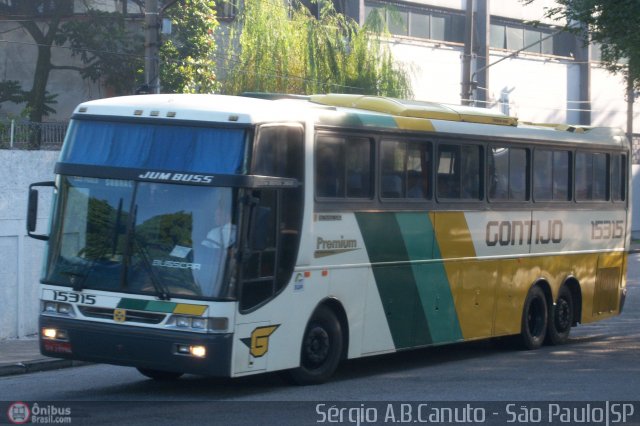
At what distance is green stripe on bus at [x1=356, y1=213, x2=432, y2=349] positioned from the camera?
12.7 meters

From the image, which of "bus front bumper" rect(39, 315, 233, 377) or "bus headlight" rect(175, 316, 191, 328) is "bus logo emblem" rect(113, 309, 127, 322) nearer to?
"bus front bumper" rect(39, 315, 233, 377)

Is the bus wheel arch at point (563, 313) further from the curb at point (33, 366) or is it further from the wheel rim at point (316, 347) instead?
the curb at point (33, 366)

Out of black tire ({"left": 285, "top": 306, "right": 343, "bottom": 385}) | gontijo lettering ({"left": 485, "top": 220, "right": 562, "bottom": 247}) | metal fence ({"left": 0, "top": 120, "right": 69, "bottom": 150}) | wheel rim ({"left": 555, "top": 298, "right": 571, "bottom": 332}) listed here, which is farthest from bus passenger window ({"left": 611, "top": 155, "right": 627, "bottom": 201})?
metal fence ({"left": 0, "top": 120, "right": 69, "bottom": 150})

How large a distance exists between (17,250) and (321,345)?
6028 mm

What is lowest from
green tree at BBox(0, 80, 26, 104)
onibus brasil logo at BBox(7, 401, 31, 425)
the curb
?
the curb

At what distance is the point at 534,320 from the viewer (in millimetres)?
16391

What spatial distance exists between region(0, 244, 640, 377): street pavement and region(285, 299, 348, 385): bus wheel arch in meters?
3.67

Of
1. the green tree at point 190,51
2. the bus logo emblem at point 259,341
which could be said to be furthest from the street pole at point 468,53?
the bus logo emblem at point 259,341

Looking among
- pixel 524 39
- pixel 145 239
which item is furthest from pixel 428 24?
pixel 145 239

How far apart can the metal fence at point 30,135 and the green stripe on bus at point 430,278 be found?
8606 millimetres

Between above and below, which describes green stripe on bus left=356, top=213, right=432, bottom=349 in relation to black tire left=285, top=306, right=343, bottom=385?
above

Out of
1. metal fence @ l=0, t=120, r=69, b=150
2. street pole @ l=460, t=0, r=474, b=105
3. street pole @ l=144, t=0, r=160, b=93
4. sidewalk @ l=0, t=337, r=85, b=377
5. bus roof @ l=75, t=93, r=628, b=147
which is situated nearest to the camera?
bus roof @ l=75, t=93, r=628, b=147

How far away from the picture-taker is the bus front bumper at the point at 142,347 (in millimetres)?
10383

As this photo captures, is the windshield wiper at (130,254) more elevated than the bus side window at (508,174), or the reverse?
the bus side window at (508,174)
